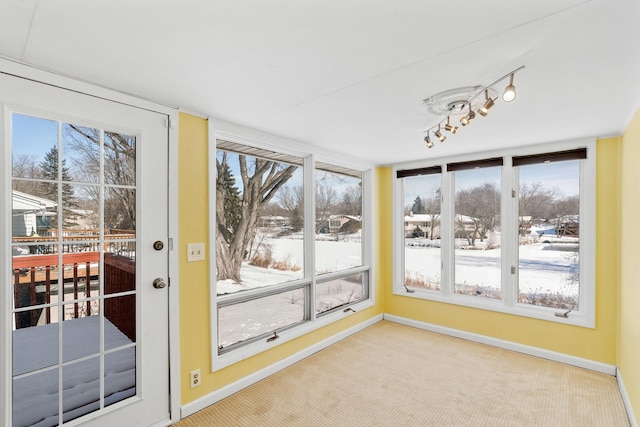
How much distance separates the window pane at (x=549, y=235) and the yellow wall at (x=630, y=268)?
0.42 m

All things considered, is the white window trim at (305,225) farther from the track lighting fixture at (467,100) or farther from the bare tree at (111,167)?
the track lighting fixture at (467,100)

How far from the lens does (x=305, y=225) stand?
343cm

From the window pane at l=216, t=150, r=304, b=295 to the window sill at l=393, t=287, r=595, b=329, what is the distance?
180cm

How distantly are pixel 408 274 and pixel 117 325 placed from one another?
136 inches

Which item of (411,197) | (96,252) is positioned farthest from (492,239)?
(96,252)

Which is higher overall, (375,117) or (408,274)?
(375,117)

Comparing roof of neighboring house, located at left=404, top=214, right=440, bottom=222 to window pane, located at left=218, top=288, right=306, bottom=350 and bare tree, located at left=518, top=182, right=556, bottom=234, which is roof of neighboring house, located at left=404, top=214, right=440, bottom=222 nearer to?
bare tree, located at left=518, top=182, right=556, bottom=234

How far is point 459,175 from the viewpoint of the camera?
12.8 ft

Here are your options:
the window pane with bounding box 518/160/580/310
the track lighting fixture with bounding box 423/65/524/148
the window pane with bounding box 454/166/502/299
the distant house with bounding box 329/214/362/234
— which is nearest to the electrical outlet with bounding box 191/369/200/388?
the distant house with bounding box 329/214/362/234

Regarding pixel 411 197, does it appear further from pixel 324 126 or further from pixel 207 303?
pixel 207 303

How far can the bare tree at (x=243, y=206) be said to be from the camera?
8.93 ft

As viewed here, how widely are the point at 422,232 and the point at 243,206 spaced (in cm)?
248

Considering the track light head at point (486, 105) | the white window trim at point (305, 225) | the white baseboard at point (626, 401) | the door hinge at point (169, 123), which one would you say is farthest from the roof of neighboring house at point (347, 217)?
the white baseboard at point (626, 401)

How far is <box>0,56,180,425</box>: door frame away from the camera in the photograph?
1.57 meters
